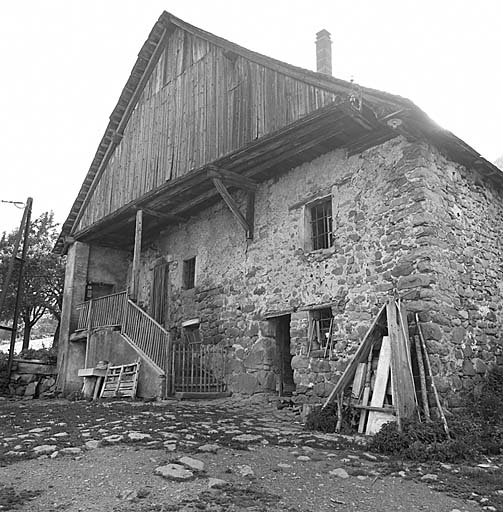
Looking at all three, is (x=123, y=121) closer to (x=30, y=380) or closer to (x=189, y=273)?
(x=189, y=273)

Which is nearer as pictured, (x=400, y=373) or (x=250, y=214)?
(x=400, y=373)

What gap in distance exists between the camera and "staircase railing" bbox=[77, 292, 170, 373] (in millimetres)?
11367

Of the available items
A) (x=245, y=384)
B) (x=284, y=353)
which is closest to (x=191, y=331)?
(x=245, y=384)

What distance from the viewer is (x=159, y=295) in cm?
1507

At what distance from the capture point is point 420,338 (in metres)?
7.80

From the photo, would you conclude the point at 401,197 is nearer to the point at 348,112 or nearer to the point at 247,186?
the point at 348,112

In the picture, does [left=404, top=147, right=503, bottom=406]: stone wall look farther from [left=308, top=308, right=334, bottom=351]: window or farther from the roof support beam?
the roof support beam

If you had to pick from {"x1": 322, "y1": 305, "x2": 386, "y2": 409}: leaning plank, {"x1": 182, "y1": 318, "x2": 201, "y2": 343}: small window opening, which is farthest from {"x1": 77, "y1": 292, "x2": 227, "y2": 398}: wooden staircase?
{"x1": 322, "y1": 305, "x2": 386, "y2": 409}: leaning plank

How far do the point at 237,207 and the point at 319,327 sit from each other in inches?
143

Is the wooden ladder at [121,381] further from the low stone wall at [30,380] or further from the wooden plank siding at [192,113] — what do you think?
the wooden plank siding at [192,113]

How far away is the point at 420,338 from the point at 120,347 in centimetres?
789

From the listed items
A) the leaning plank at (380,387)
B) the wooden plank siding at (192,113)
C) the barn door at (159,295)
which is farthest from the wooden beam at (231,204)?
the leaning plank at (380,387)

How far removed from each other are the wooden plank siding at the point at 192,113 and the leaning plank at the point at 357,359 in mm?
4116

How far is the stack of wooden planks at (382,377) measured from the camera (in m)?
6.99
